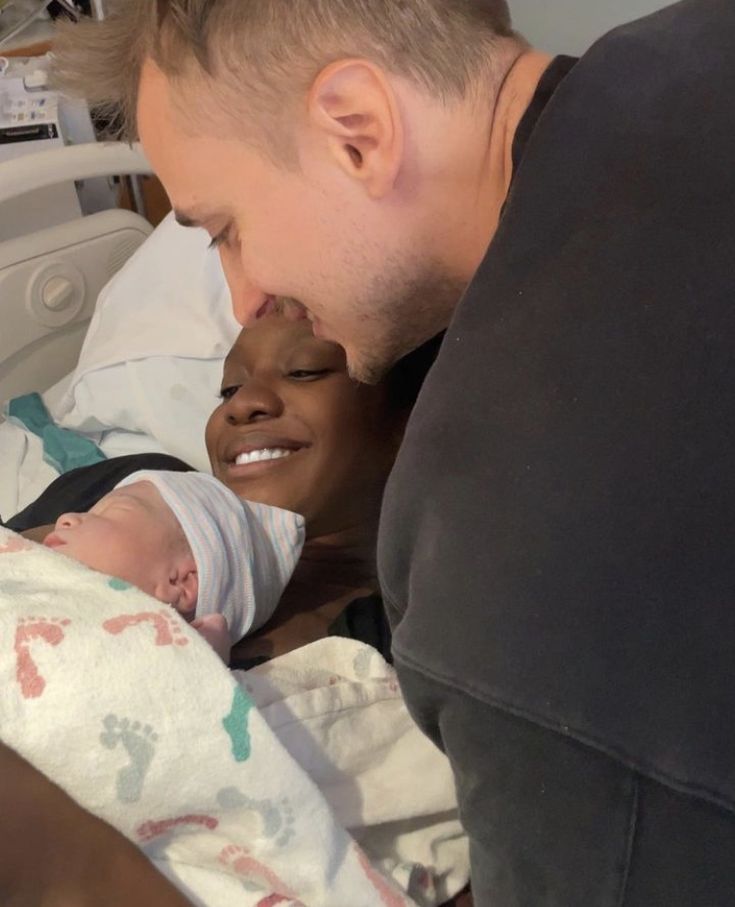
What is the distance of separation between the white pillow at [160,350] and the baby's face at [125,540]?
0.69m

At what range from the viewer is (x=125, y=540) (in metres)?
1.20

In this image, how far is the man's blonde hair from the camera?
3.27ft

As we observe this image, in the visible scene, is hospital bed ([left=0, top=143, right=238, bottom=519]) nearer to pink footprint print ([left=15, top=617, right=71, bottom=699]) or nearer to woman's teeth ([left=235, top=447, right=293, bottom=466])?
woman's teeth ([left=235, top=447, right=293, bottom=466])

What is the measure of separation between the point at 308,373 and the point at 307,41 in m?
0.67

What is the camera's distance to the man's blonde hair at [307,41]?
1.00m

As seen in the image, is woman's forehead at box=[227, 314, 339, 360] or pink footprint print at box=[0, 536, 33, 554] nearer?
pink footprint print at box=[0, 536, 33, 554]

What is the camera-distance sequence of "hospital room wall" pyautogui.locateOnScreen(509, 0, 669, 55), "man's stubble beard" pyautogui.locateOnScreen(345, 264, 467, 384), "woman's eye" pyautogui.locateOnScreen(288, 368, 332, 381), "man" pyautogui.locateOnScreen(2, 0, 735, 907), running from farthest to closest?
"hospital room wall" pyautogui.locateOnScreen(509, 0, 669, 55) < "woman's eye" pyautogui.locateOnScreen(288, 368, 332, 381) < "man's stubble beard" pyautogui.locateOnScreen(345, 264, 467, 384) < "man" pyautogui.locateOnScreen(2, 0, 735, 907)

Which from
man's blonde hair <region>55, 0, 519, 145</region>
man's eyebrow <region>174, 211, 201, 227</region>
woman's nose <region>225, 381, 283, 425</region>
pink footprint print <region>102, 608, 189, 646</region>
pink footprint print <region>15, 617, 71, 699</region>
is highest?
man's blonde hair <region>55, 0, 519, 145</region>

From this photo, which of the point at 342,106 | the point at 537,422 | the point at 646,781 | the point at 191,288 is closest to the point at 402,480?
the point at 537,422

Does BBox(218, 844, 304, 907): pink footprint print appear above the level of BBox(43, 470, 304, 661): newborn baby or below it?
below

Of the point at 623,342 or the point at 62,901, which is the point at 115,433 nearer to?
the point at 62,901

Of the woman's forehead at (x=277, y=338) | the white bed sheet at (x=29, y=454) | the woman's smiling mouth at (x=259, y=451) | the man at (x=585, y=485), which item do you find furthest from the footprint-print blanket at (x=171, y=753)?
the white bed sheet at (x=29, y=454)

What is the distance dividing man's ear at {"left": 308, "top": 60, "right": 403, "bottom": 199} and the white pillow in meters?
0.99

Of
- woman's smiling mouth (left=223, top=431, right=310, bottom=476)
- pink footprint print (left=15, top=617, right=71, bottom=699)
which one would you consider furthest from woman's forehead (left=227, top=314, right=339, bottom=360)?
pink footprint print (left=15, top=617, right=71, bottom=699)
